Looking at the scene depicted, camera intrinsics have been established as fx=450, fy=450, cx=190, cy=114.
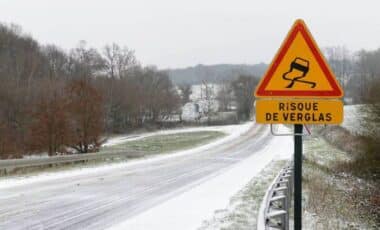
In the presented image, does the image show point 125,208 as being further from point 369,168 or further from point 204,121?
point 204,121

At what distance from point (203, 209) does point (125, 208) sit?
2070mm

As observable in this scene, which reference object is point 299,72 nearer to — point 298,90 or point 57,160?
point 298,90

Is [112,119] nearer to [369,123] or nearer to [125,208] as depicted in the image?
[369,123]

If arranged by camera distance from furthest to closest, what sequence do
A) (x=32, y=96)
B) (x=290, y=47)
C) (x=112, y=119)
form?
(x=112, y=119) → (x=32, y=96) → (x=290, y=47)

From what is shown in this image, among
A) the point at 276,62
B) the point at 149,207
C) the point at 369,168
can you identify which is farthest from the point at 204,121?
the point at 276,62

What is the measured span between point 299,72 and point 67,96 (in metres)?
35.7

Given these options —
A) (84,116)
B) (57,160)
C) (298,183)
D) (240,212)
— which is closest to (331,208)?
(240,212)

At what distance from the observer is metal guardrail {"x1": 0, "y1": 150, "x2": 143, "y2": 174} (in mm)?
19862

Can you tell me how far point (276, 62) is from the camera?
5090 millimetres

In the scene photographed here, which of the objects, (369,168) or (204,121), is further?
(204,121)

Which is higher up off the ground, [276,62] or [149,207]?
[276,62]

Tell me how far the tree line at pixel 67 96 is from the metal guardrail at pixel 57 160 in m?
8.04

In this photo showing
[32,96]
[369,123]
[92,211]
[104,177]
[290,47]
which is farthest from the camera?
[32,96]

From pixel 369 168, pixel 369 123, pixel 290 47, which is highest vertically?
pixel 290 47
